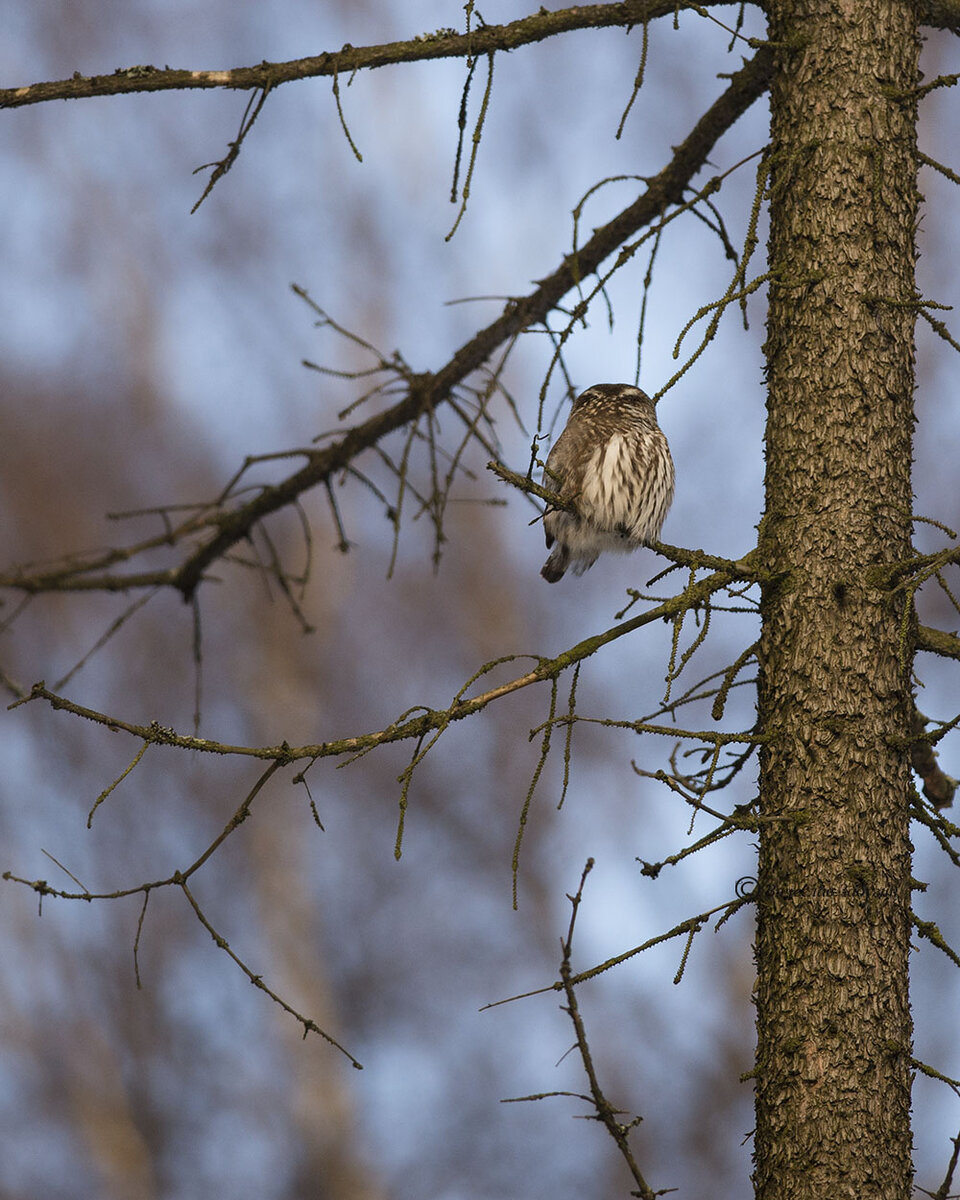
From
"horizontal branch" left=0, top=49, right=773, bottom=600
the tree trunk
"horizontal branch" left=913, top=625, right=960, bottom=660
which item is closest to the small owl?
"horizontal branch" left=0, top=49, right=773, bottom=600

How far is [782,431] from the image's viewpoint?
2842 mm

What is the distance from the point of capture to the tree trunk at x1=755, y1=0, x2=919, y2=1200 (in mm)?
2482

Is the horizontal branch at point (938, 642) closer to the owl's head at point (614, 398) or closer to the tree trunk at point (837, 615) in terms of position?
the tree trunk at point (837, 615)

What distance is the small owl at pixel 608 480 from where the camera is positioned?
12.3 ft

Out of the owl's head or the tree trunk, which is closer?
the tree trunk

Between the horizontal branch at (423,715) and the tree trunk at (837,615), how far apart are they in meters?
0.16

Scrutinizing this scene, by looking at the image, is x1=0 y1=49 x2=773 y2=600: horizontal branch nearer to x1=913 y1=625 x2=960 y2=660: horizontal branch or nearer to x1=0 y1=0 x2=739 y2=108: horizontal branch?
x1=0 y1=0 x2=739 y2=108: horizontal branch

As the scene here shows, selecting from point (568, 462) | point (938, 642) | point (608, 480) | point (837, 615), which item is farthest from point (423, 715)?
point (568, 462)

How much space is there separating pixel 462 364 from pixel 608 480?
1.93 ft

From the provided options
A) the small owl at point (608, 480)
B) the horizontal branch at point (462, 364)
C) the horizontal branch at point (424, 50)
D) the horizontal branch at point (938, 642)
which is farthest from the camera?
the small owl at point (608, 480)

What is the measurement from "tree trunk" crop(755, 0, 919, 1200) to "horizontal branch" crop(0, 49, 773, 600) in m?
0.29

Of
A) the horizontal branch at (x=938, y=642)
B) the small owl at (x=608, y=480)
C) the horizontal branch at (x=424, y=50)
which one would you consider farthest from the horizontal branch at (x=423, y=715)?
the horizontal branch at (x=424, y=50)

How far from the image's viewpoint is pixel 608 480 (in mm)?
3734

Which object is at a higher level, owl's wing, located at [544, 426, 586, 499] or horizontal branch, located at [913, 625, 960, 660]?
owl's wing, located at [544, 426, 586, 499]
